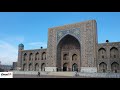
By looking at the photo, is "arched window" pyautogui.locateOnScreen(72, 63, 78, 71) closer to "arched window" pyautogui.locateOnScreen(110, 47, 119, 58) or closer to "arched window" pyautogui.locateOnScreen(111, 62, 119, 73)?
"arched window" pyautogui.locateOnScreen(111, 62, 119, 73)

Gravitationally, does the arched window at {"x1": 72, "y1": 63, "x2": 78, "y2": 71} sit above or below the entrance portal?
below

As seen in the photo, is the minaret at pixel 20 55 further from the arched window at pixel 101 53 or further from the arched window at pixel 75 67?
the arched window at pixel 101 53

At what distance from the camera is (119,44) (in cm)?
2438

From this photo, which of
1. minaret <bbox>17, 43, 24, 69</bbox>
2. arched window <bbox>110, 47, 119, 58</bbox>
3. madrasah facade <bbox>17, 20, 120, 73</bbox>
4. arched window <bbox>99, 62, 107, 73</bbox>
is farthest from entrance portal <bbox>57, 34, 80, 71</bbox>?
minaret <bbox>17, 43, 24, 69</bbox>

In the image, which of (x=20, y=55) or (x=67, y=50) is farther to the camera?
(x=20, y=55)

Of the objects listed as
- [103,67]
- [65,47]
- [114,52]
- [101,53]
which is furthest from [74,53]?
[114,52]

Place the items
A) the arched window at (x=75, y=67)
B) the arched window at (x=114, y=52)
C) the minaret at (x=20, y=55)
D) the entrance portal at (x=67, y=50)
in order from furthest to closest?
the minaret at (x=20, y=55) < the arched window at (x=75, y=67) < the entrance portal at (x=67, y=50) < the arched window at (x=114, y=52)

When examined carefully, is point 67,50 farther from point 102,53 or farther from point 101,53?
point 102,53

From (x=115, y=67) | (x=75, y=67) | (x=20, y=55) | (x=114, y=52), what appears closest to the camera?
(x=115, y=67)

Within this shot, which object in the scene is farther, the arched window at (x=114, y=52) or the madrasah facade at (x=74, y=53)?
the madrasah facade at (x=74, y=53)

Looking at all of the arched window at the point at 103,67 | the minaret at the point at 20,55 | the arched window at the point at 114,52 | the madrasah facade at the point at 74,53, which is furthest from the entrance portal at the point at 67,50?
the minaret at the point at 20,55

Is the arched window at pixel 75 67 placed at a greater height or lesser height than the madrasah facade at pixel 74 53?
lesser

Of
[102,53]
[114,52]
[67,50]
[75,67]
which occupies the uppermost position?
[67,50]
